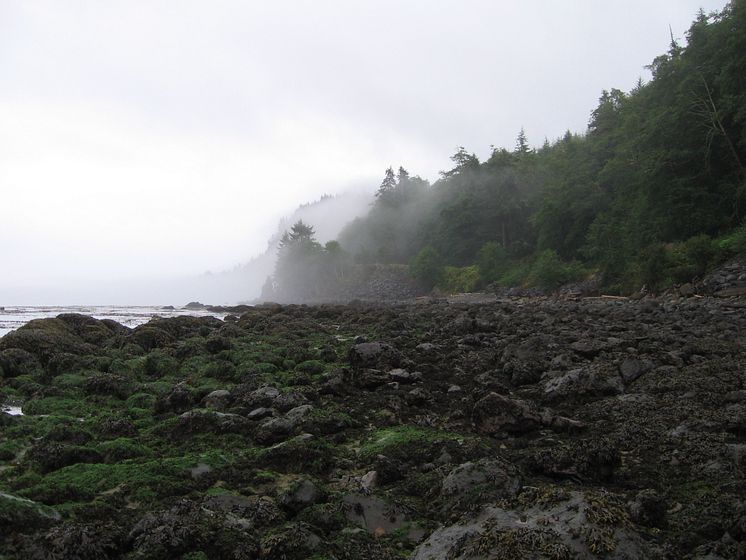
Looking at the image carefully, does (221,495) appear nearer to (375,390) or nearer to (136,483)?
(136,483)

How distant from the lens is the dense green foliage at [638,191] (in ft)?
87.4

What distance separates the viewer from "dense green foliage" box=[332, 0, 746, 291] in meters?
26.6

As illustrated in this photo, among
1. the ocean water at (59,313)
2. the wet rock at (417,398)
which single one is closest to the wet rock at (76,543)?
the wet rock at (417,398)

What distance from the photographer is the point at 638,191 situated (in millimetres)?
37438

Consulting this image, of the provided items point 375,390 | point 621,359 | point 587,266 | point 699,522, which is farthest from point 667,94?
point 699,522

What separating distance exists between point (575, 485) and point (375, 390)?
14.9ft

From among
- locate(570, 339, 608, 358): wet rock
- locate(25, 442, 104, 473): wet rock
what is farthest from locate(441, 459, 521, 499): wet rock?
locate(570, 339, 608, 358): wet rock

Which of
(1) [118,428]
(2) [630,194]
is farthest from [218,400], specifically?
(2) [630,194]

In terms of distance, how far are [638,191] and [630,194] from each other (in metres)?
5.16

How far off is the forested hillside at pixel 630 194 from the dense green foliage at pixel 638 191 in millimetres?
94

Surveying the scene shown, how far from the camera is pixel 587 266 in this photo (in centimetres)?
4119

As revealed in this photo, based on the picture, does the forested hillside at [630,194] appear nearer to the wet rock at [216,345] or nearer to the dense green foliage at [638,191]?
the dense green foliage at [638,191]

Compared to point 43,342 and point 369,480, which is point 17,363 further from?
point 369,480

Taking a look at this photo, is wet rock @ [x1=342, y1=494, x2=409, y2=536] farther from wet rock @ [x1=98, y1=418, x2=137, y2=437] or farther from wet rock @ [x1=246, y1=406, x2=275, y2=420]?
wet rock @ [x1=98, y1=418, x2=137, y2=437]
